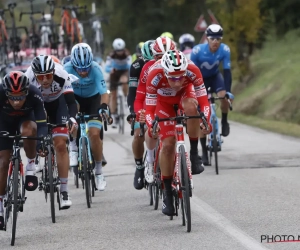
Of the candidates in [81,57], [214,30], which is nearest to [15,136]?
[81,57]

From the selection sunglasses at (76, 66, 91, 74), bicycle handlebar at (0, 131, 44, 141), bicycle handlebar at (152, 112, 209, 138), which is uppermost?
sunglasses at (76, 66, 91, 74)

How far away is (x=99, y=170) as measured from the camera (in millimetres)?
13648

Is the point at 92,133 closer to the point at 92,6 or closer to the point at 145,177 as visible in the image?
the point at 145,177

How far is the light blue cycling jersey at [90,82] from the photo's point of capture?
1343 centimetres

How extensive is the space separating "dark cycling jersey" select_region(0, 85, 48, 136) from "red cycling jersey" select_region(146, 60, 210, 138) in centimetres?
110

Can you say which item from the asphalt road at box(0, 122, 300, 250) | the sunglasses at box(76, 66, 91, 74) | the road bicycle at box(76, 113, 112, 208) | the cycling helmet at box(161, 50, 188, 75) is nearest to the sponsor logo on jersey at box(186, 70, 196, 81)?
the cycling helmet at box(161, 50, 188, 75)

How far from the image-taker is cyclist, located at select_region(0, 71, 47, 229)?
10266 mm

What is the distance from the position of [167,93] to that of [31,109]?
1.48 metres

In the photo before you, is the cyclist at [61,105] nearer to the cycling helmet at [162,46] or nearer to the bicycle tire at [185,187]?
the cycling helmet at [162,46]

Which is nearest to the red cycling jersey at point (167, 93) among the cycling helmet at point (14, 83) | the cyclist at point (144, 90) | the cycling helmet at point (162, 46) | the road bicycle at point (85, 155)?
the cyclist at point (144, 90)

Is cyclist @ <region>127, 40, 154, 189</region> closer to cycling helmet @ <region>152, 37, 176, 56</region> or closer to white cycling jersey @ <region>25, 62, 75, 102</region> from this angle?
cycling helmet @ <region>152, 37, 176, 56</region>

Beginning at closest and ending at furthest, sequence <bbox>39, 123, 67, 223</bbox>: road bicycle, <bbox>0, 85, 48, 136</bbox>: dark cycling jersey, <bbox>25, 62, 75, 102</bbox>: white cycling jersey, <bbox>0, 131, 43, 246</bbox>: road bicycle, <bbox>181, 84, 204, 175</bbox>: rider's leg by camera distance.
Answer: <bbox>0, 131, 43, 246</bbox>: road bicycle
<bbox>0, 85, 48, 136</bbox>: dark cycling jersey
<bbox>181, 84, 204, 175</bbox>: rider's leg
<bbox>39, 123, 67, 223</bbox>: road bicycle
<bbox>25, 62, 75, 102</bbox>: white cycling jersey

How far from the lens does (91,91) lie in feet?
45.6

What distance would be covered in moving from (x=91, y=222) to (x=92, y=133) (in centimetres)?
244
